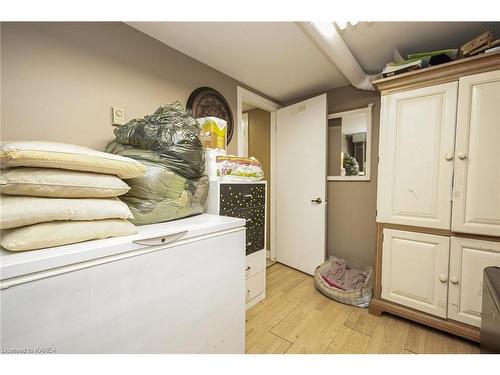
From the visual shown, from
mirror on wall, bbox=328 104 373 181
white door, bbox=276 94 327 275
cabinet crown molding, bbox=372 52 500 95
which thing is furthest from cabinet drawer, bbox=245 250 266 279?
cabinet crown molding, bbox=372 52 500 95

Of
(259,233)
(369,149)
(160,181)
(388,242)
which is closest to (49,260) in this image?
(160,181)

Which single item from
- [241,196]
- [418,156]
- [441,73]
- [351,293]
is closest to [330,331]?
[351,293]

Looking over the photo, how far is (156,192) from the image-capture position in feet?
3.24

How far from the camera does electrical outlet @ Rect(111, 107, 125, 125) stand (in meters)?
1.35

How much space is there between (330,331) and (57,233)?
1.74 m

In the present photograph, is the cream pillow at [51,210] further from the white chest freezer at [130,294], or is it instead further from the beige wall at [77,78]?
the beige wall at [77,78]

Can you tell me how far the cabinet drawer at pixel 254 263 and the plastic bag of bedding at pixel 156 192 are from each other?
84cm

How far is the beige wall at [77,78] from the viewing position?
1.03 m

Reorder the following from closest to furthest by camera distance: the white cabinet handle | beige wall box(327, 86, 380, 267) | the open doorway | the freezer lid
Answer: the freezer lid
the white cabinet handle
beige wall box(327, 86, 380, 267)
the open doorway

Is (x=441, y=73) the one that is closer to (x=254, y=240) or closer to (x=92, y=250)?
(x=254, y=240)

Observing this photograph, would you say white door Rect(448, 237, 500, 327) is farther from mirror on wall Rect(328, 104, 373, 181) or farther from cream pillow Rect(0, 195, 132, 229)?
cream pillow Rect(0, 195, 132, 229)

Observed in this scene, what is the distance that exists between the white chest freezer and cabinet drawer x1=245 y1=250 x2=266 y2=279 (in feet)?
2.13

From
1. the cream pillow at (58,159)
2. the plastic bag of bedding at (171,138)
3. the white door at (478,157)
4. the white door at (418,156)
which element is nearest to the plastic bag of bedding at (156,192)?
the plastic bag of bedding at (171,138)
